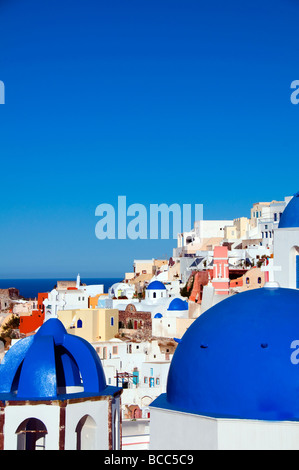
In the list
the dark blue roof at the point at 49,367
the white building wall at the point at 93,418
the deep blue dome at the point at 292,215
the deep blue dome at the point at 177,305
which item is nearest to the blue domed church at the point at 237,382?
the white building wall at the point at 93,418

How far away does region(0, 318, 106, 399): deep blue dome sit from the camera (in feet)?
34.4

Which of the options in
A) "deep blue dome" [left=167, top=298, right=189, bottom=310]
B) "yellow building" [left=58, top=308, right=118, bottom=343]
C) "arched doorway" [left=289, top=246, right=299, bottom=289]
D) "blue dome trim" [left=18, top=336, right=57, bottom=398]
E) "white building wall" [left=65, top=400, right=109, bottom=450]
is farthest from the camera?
"yellow building" [left=58, top=308, right=118, bottom=343]

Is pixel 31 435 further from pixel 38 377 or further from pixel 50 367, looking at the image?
pixel 50 367

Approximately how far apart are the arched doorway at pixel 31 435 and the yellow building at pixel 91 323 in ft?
78.1

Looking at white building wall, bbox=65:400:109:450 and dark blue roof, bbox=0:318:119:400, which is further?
dark blue roof, bbox=0:318:119:400

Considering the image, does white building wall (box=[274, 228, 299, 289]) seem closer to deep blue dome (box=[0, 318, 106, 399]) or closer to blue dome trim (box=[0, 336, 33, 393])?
deep blue dome (box=[0, 318, 106, 399])

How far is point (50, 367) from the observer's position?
10.5 m

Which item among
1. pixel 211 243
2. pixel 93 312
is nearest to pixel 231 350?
pixel 93 312

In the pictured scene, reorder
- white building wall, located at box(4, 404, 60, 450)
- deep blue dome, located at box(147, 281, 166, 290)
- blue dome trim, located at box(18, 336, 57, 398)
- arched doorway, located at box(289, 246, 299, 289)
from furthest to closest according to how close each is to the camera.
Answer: deep blue dome, located at box(147, 281, 166, 290) < arched doorway, located at box(289, 246, 299, 289) < blue dome trim, located at box(18, 336, 57, 398) < white building wall, located at box(4, 404, 60, 450)

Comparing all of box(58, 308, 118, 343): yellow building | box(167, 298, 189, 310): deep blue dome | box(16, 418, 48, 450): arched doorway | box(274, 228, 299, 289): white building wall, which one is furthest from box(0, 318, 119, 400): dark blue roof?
box(58, 308, 118, 343): yellow building

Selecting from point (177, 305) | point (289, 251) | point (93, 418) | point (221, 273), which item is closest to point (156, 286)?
point (177, 305)

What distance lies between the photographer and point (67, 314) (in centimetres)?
3647

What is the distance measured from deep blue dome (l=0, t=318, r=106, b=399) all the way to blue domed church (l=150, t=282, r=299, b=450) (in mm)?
1422

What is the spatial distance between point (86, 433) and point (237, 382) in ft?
9.89
